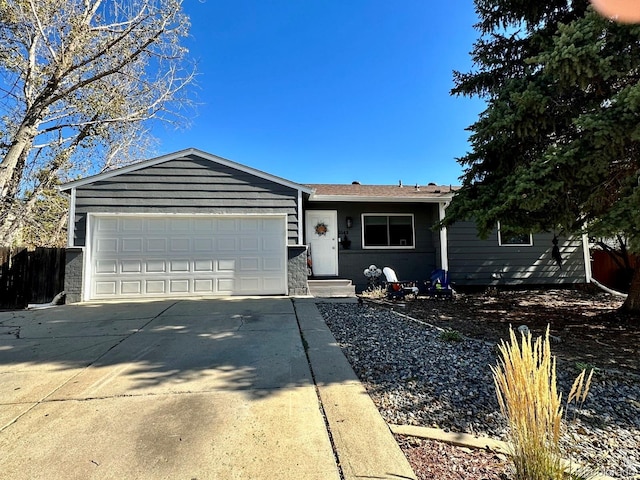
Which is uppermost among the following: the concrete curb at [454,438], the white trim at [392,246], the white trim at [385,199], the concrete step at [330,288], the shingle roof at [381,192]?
the shingle roof at [381,192]

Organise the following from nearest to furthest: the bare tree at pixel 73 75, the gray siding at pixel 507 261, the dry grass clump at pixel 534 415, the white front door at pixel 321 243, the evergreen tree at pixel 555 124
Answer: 1. the dry grass clump at pixel 534 415
2. the evergreen tree at pixel 555 124
3. the white front door at pixel 321 243
4. the gray siding at pixel 507 261
5. the bare tree at pixel 73 75

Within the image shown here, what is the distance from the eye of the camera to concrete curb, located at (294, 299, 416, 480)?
5.49ft

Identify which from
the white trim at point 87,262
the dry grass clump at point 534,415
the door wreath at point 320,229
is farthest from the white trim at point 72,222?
the dry grass clump at point 534,415

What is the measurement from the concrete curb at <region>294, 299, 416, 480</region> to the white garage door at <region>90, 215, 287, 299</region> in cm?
442

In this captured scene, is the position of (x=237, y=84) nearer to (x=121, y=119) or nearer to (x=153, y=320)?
(x=121, y=119)

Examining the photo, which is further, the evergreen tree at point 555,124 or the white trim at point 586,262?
the white trim at point 586,262

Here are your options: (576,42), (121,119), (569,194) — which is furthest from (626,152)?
(121,119)

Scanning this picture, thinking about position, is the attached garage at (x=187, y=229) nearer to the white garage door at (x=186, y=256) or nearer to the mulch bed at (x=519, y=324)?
the white garage door at (x=186, y=256)

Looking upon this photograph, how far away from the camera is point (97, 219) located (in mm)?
7465

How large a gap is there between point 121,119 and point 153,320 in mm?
9543

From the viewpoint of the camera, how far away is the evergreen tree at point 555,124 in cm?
384

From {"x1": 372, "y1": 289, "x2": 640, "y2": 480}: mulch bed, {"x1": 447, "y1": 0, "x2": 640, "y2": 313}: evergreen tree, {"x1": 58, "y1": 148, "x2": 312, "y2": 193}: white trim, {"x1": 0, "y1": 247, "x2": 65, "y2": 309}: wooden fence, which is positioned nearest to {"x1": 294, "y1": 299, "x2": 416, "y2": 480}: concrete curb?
{"x1": 372, "y1": 289, "x2": 640, "y2": 480}: mulch bed

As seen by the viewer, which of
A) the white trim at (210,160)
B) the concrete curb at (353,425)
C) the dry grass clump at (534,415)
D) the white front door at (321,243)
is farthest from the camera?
the white front door at (321,243)

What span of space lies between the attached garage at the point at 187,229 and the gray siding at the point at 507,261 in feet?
15.8
